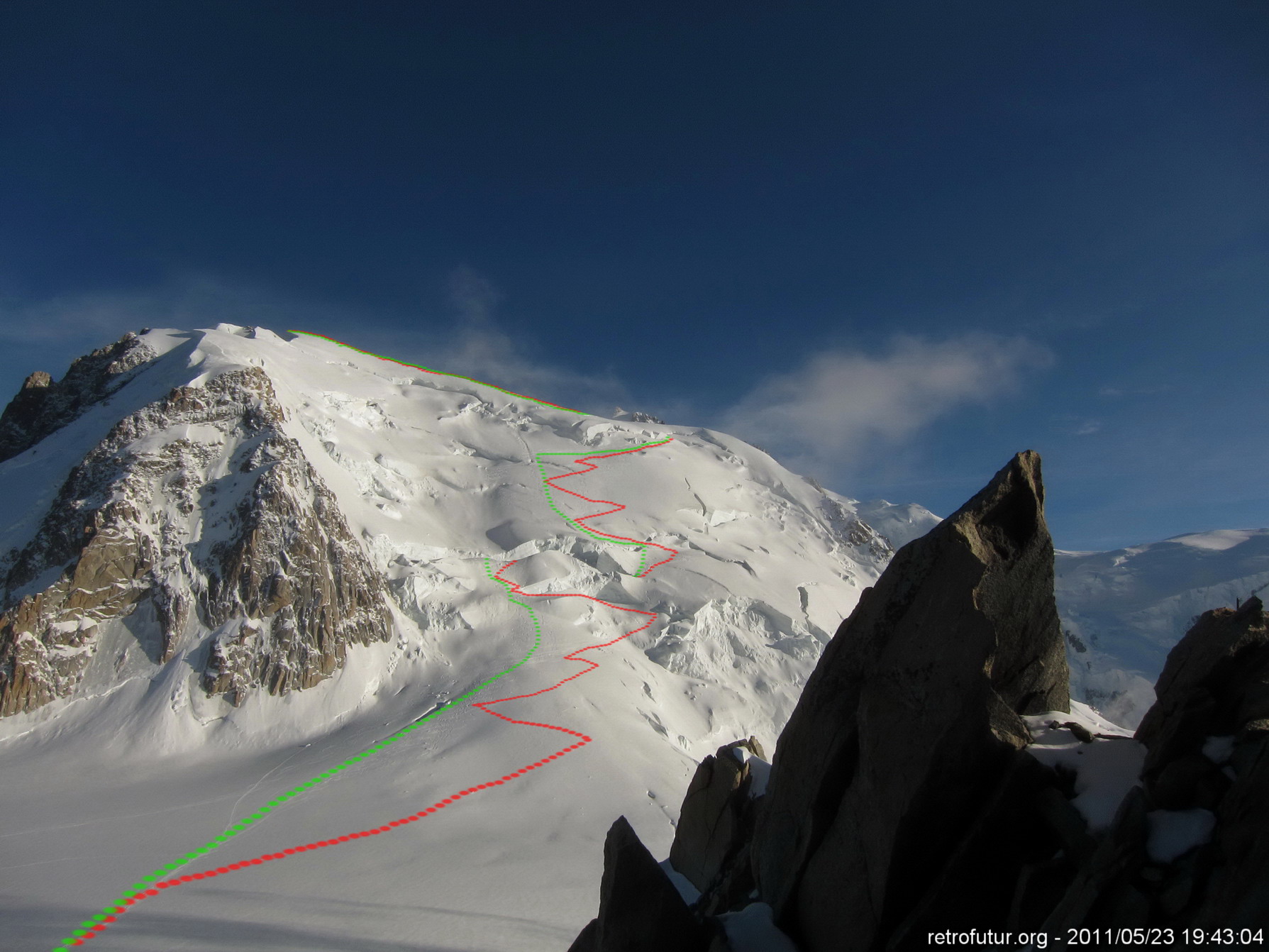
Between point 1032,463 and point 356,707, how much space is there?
54701 mm

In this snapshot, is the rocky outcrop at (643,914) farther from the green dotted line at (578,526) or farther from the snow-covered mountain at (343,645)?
the green dotted line at (578,526)

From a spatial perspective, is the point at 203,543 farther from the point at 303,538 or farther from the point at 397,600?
the point at 397,600

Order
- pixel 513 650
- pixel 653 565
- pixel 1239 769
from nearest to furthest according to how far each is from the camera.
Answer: pixel 1239 769, pixel 513 650, pixel 653 565

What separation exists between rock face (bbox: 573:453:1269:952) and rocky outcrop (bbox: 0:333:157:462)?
3896 inches

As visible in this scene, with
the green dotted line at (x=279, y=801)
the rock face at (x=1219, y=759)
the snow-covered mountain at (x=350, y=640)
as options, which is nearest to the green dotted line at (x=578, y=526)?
the snow-covered mountain at (x=350, y=640)

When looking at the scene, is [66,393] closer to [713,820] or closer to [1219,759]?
[713,820]

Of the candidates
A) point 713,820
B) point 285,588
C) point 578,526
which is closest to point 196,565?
point 285,588

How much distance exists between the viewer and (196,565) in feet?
192

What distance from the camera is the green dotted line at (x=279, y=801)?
26.9 metres

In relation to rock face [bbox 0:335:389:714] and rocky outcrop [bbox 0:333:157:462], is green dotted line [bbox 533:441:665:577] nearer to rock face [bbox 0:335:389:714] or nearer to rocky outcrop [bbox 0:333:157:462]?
rock face [bbox 0:335:389:714]

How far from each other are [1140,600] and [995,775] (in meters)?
185

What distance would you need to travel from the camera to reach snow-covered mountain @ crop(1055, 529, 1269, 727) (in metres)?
A: 129

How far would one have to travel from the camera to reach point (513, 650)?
5922 centimetres

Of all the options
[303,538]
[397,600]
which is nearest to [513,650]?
[397,600]
